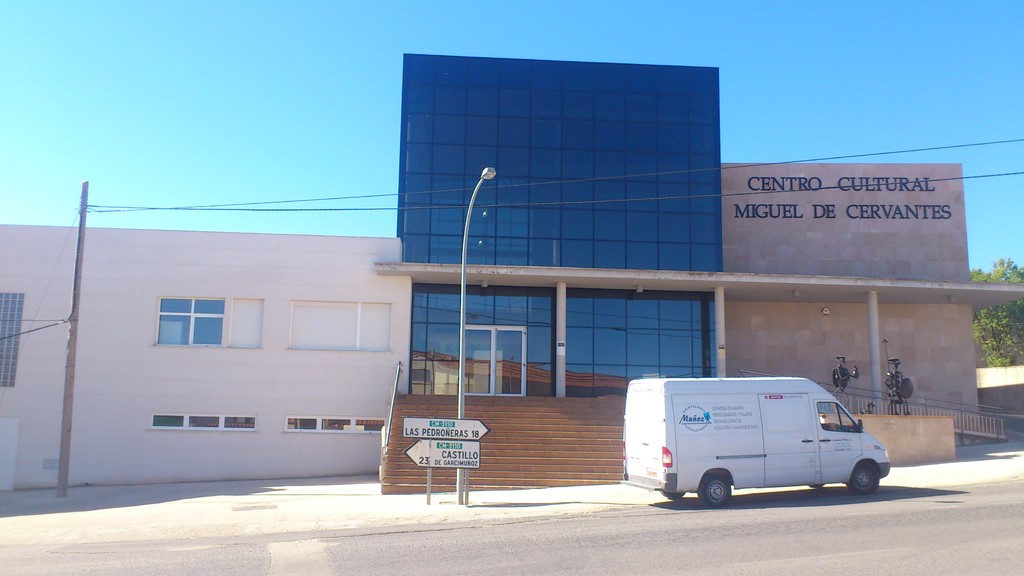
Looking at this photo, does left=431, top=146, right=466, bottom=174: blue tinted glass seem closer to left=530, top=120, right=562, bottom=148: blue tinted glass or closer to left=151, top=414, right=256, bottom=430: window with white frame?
left=530, top=120, right=562, bottom=148: blue tinted glass

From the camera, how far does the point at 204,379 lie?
22875 millimetres

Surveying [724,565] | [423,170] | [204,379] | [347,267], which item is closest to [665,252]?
[423,170]

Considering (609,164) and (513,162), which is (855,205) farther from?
(513,162)

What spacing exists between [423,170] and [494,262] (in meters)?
3.98

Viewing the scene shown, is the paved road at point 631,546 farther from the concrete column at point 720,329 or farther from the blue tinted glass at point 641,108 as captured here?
the blue tinted glass at point 641,108

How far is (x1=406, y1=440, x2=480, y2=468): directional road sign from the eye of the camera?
14.9 meters

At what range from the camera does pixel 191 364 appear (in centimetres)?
2291

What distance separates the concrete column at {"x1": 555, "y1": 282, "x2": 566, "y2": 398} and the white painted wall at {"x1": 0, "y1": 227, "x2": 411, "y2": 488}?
15.0 feet

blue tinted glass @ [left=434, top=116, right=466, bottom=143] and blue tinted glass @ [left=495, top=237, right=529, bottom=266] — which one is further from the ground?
blue tinted glass @ [left=434, top=116, right=466, bottom=143]

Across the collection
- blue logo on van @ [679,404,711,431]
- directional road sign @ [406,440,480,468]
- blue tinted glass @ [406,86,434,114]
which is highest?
blue tinted glass @ [406,86,434,114]

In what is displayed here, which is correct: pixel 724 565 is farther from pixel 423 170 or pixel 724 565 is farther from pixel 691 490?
pixel 423 170

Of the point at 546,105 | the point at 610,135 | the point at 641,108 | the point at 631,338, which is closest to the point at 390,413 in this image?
the point at 631,338

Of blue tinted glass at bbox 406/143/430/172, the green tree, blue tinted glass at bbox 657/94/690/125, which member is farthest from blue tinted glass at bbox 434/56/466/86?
the green tree

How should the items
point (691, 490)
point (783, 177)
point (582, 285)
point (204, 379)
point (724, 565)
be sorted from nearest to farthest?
point (724, 565) → point (691, 490) → point (204, 379) → point (582, 285) → point (783, 177)
